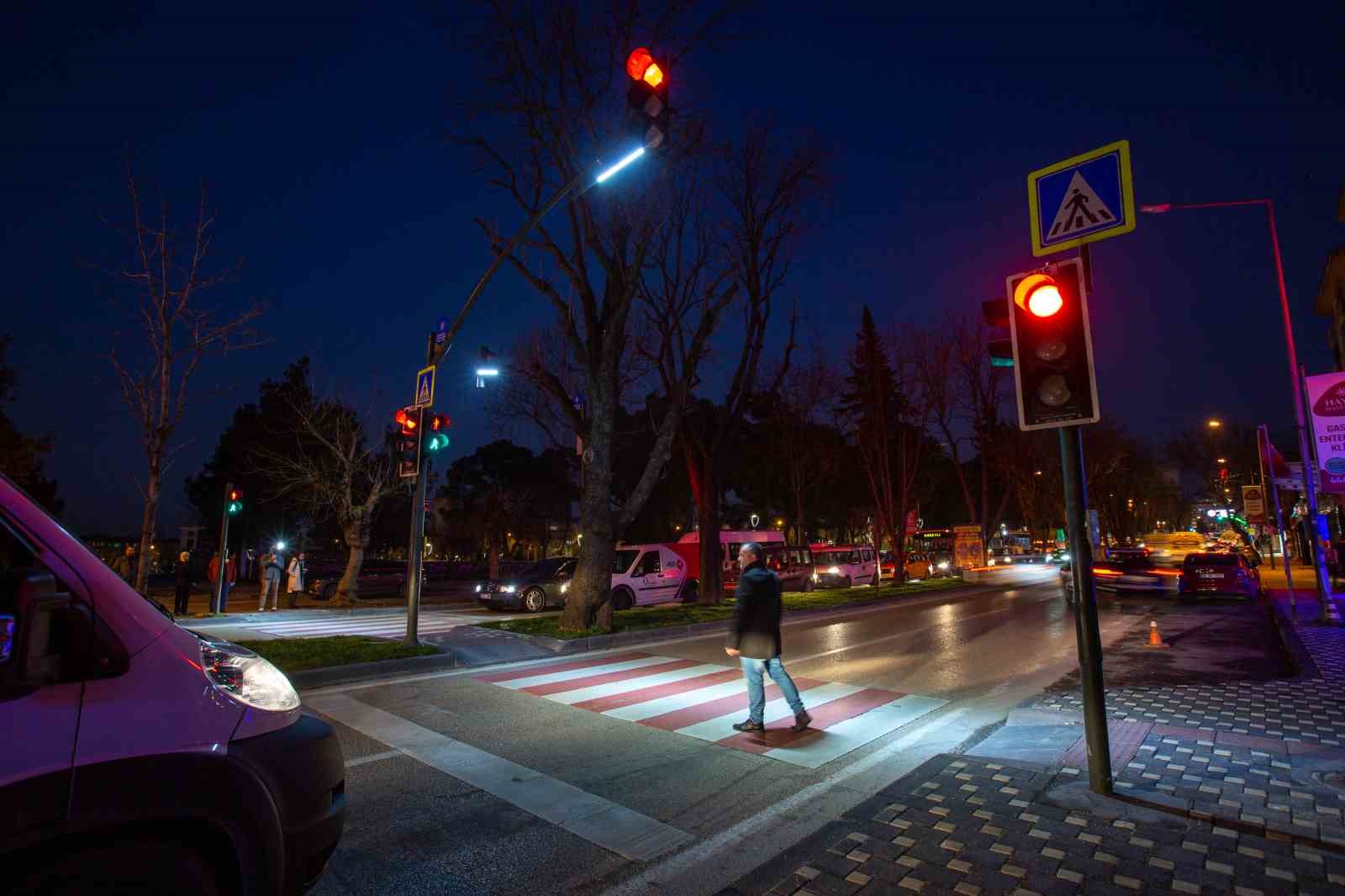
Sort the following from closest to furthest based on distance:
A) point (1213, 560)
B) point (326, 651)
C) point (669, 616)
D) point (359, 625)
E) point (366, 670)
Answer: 1. point (366, 670)
2. point (326, 651)
3. point (669, 616)
4. point (359, 625)
5. point (1213, 560)

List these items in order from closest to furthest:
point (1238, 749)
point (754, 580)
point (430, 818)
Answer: point (430, 818), point (1238, 749), point (754, 580)

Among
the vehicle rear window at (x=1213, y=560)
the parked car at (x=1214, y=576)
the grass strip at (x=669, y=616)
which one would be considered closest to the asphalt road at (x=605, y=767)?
the grass strip at (x=669, y=616)

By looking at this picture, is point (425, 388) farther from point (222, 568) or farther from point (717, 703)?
point (222, 568)

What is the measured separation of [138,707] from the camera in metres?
2.17

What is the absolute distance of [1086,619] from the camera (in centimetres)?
486

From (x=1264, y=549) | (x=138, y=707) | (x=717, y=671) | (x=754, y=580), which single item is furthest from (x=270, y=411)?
(x=1264, y=549)

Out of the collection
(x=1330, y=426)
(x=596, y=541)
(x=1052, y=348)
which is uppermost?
(x=1330, y=426)

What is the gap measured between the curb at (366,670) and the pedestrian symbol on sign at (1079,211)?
910 cm

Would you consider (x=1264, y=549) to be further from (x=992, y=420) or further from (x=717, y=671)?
(x=717, y=671)

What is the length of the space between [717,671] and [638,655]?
6.76 feet

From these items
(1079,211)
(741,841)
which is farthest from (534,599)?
(1079,211)

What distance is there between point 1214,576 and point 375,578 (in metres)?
31.5

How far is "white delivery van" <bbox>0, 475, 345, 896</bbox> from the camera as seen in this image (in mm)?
1902

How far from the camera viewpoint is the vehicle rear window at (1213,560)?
19.8 meters
